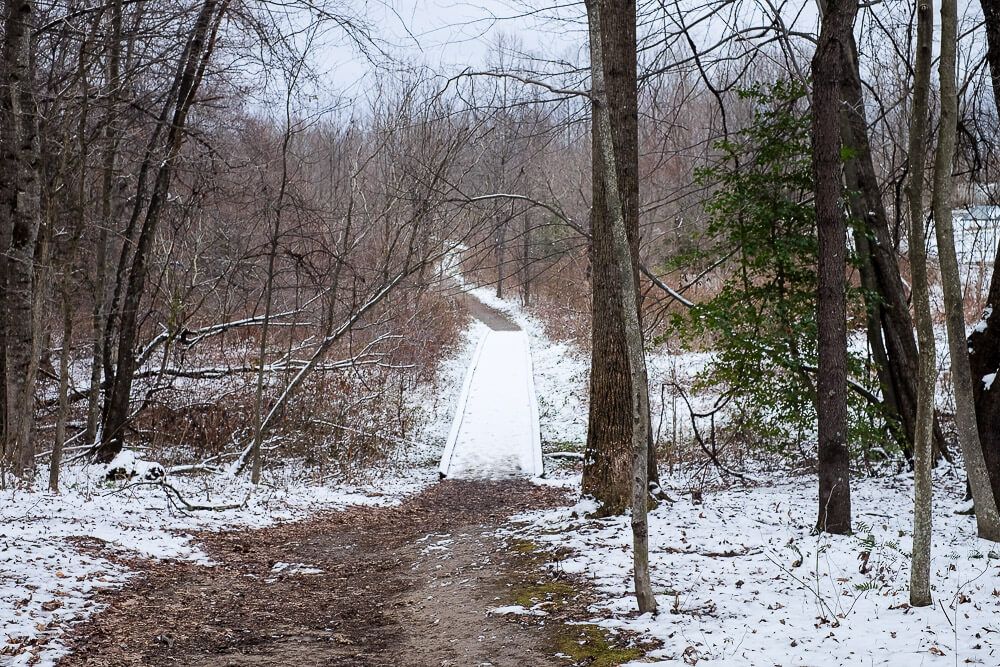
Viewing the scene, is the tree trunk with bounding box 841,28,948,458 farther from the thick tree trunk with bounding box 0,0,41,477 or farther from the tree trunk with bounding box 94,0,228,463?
the thick tree trunk with bounding box 0,0,41,477

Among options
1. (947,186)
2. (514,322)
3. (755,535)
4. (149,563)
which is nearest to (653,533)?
(755,535)

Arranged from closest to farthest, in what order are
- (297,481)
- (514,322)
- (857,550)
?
(857,550)
(297,481)
(514,322)

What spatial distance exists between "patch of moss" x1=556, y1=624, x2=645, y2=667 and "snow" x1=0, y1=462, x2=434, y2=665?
8.50 ft

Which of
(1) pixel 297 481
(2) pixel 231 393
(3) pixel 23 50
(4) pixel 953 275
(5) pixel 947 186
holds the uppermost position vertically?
(3) pixel 23 50

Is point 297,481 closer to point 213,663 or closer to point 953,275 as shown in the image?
point 213,663

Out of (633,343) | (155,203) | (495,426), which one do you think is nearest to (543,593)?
(633,343)

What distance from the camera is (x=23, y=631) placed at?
3955 millimetres

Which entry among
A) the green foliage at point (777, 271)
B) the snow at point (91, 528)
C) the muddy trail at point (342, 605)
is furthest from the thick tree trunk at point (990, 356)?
the snow at point (91, 528)

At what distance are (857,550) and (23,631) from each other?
5.27m

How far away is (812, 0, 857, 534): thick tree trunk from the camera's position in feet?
19.0

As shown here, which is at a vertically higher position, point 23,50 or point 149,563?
point 23,50

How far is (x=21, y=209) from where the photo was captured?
7.61 metres

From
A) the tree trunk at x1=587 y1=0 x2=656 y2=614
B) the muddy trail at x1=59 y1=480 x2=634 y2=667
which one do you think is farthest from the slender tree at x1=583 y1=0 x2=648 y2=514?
the tree trunk at x1=587 y1=0 x2=656 y2=614

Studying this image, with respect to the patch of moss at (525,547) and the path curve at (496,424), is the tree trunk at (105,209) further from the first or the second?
the patch of moss at (525,547)
